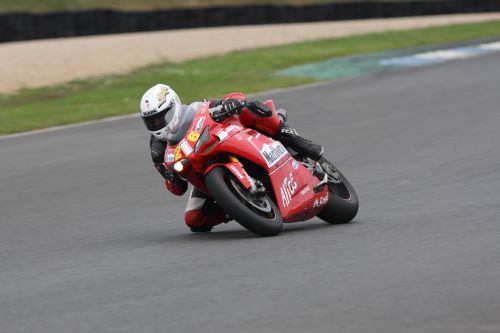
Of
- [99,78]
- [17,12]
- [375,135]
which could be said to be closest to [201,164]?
[375,135]

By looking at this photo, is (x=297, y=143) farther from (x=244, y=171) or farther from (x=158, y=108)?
(x=158, y=108)

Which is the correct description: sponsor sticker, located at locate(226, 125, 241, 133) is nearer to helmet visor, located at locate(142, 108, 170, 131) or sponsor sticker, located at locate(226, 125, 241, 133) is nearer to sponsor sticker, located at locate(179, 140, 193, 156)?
sponsor sticker, located at locate(179, 140, 193, 156)

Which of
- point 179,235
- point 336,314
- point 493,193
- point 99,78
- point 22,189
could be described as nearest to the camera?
point 336,314

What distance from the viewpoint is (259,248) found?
6.37 meters

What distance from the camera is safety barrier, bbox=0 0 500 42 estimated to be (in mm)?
23578

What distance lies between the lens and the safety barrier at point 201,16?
2358 centimetres

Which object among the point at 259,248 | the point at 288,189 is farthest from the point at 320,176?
the point at 259,248

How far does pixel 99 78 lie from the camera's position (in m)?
19.5

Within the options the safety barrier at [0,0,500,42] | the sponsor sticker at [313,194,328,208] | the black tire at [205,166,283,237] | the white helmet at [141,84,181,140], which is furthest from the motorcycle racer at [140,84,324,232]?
the safety barrier at [0,0,500,42]

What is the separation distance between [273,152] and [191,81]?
11766 mm

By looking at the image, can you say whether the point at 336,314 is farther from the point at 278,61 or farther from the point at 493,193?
the point at 278,61

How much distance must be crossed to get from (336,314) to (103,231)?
3.60m

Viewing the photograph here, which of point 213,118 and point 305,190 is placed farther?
point 305,190

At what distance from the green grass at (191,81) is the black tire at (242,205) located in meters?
8.06
